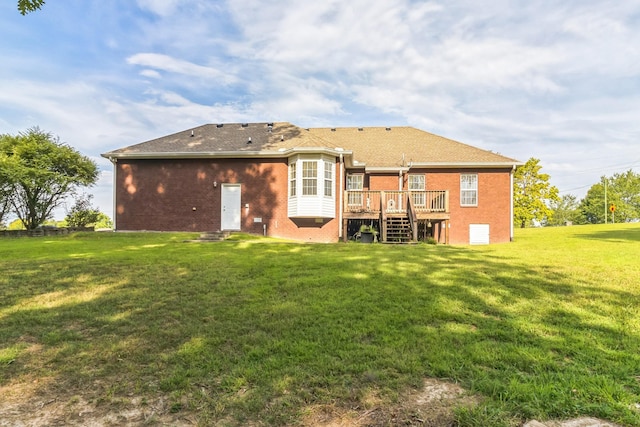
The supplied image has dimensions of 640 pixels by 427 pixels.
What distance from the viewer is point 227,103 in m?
21.6

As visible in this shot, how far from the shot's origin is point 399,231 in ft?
47.4

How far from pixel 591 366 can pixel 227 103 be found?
22.3 metres

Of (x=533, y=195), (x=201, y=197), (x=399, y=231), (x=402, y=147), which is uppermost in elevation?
(x=402, y=147)

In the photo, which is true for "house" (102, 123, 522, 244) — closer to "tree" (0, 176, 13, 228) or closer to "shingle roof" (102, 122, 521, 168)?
"shingle roof" (102, 122, 521, 168)

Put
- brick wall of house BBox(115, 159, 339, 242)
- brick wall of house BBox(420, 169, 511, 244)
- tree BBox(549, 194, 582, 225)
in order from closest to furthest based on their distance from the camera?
brick wall of house BBox(115, 159, 339, 242) → brick wall of house BBox(420, 169, 511, 244) → tree BBox(549, 194, 582, 225)

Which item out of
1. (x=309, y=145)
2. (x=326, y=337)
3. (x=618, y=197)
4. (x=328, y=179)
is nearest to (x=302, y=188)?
(x=328, y=179)

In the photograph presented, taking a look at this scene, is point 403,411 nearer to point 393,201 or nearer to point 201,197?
point 393,201

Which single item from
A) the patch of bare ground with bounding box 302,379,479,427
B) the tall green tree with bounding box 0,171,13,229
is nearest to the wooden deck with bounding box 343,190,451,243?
the patch of bare ground with bounding box 302,379,479,427

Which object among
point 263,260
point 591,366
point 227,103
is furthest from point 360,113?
point 591,366

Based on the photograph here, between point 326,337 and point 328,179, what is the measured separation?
11.3 m

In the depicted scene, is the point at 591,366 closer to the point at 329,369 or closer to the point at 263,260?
the point at 329,369

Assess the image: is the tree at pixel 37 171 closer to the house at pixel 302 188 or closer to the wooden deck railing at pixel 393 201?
the house at pixel 302 188

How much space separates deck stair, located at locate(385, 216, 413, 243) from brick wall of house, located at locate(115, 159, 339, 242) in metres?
2.37

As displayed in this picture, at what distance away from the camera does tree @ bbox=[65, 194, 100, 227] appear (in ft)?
58.1
